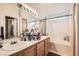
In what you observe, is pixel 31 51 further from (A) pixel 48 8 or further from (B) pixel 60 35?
(A) pixel 48 8

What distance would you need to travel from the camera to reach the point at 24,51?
138 cm

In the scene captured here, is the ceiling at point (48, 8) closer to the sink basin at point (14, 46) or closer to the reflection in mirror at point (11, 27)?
the reflection in mirror at point (11, 27)

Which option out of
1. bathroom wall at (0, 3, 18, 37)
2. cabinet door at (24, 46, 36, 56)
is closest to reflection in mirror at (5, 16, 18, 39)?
bathroom wall at (0, 3, 18, 37)

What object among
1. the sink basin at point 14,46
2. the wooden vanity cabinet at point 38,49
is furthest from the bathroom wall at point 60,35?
the sink basin at point 14,46

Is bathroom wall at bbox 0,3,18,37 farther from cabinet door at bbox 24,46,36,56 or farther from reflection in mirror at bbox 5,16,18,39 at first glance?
cabinet door at bbox 24,46,36,56

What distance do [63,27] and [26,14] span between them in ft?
1.74

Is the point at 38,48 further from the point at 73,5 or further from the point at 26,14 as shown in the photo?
the point at 73,5

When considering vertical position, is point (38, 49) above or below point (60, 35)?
below

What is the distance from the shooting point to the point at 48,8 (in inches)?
59.6

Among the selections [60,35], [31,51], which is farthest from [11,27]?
[60,35]

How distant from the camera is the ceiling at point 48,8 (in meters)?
1.49

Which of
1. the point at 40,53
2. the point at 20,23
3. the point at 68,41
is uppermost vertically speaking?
the point at 20,23

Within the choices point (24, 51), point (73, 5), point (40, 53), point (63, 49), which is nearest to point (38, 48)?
point (40, 53)

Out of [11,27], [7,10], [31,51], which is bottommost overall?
[31,51]
